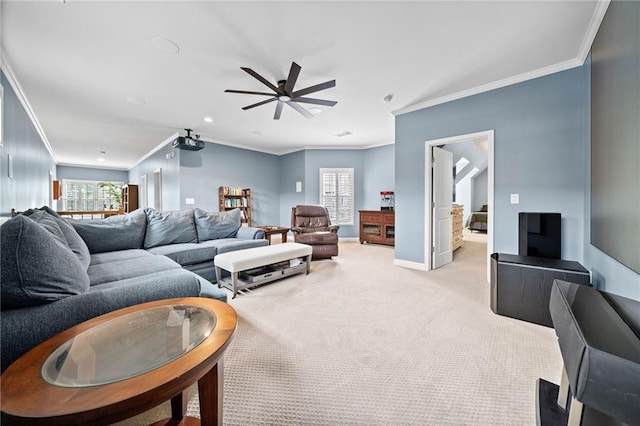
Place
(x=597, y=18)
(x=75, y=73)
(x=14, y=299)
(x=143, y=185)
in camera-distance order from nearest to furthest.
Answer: (x=14, y=299) < (x=597, y=18) < (x=75, y=73) < (x=143, y=185)

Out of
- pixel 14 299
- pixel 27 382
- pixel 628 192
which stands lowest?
pixel 27 382

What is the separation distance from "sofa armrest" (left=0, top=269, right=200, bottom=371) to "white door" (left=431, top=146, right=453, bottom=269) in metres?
3.59

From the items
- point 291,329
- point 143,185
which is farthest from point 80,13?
point 143,185

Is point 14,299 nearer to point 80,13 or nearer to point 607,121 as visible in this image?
point 80,13

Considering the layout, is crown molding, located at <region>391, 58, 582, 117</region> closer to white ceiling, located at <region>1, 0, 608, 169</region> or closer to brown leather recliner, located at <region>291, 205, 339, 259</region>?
white ceiling, located at <region>1, 0, 608, 169</region>

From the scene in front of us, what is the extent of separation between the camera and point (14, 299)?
1046 millimetres

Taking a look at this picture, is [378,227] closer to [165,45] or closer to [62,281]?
[165,45]

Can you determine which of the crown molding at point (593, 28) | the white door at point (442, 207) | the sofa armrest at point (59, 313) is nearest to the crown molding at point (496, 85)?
the crown molding at point (593, 28)

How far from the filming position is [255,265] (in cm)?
287

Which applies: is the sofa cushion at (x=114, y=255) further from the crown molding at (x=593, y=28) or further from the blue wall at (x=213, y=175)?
the crown molding at (x=593, y=28)

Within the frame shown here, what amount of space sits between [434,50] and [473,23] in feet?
1.33

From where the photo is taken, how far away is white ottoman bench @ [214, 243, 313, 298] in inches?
108

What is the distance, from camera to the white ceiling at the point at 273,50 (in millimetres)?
1944

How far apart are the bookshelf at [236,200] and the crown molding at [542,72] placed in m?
4.03
